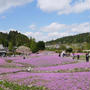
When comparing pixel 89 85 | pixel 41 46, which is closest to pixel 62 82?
pixel 89 85

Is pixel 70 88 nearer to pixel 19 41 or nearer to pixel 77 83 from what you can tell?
pixel 77 83

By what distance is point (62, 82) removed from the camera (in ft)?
47.6

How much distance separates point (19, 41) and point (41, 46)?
38835 mm

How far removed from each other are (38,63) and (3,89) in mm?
26497

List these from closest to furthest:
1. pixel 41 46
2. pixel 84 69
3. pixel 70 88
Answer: pixel 70 88 < pixel 84 69 < pixel 41 46

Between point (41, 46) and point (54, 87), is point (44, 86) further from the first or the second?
point (41, 46)

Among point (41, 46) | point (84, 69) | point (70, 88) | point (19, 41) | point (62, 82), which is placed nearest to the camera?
point (70, 88)

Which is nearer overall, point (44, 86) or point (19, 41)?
point (44, 86)

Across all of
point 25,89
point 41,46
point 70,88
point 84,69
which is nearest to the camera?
point 70,88

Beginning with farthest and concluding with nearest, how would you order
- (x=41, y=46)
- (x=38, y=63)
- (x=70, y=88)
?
(x=41, y=46) < (x=38, y=63) < (x=70, y=88)

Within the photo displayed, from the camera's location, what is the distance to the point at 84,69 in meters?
24.3

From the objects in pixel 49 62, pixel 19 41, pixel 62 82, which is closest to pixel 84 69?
pixel 62 82

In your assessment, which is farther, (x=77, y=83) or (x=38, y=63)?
(x=38, y=63)

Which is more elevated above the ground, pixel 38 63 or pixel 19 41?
pixel 19 41
